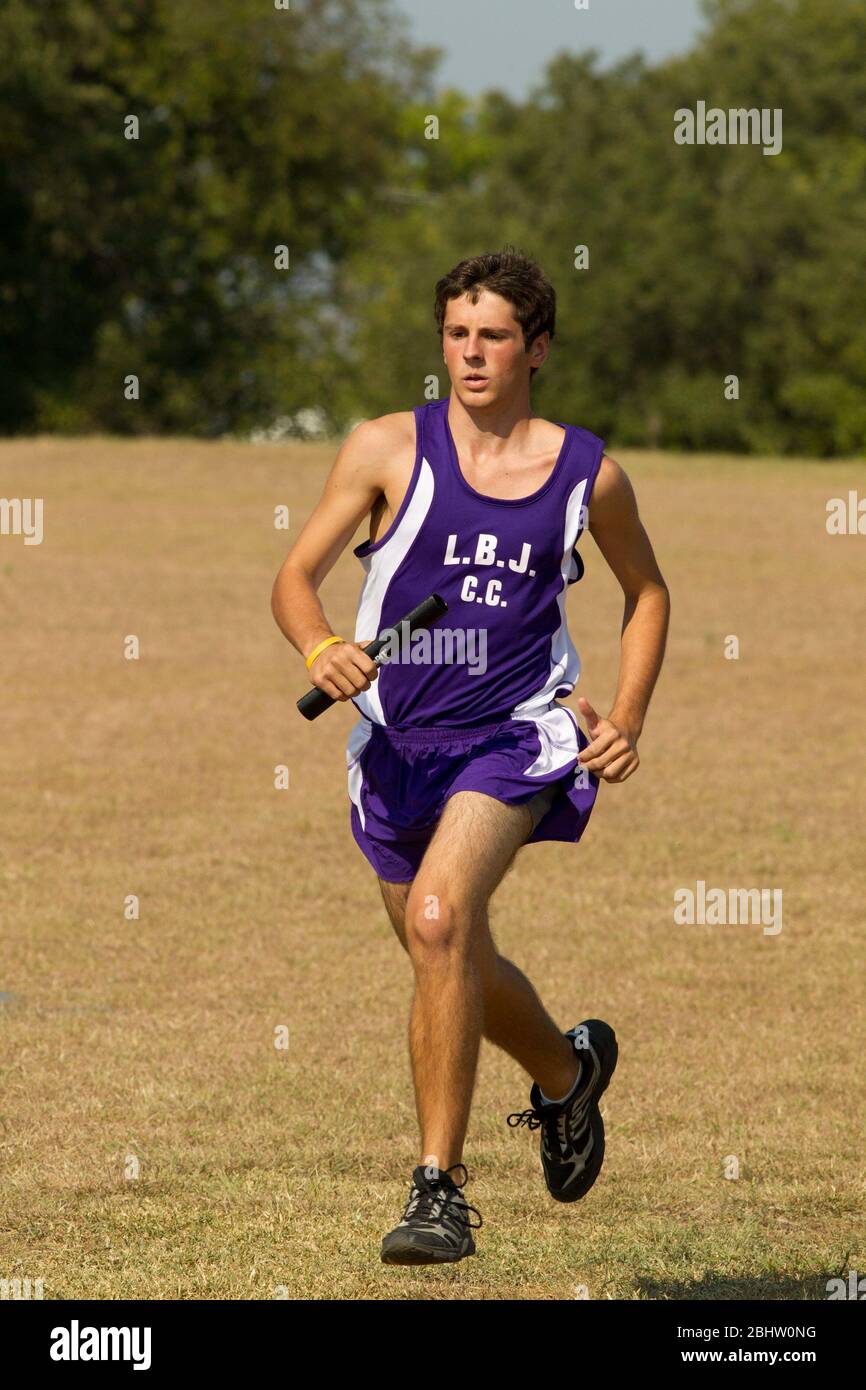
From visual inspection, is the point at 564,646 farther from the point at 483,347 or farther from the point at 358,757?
the point at 483,347

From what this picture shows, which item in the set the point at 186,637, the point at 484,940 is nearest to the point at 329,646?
the point at 484,940

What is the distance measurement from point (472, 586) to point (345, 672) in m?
0.53

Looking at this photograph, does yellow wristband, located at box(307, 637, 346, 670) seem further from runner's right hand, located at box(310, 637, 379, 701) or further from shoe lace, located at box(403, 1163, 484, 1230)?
Answer: shoe lace, located at box(403, 1163, 484, 1230)

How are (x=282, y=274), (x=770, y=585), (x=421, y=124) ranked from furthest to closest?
(x=421, y=124) → (x=282, y=274) → (x=770, y=585)

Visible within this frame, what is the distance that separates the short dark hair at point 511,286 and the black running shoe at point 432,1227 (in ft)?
6.77

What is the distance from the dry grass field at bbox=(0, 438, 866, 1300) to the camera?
19.9 ft

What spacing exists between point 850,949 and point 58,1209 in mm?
4850

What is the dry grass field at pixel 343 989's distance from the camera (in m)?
6.06

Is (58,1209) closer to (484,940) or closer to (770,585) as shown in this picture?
(484,940)

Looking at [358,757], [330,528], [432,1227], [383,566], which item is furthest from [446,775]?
[432,1227]

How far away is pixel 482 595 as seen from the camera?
545 centimetres

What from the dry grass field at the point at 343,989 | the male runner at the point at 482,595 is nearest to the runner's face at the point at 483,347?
the male runner at the point at 482,595

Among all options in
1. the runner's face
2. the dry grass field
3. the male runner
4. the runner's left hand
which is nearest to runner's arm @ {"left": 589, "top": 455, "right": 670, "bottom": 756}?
the male runner

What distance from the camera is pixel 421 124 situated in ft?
269
